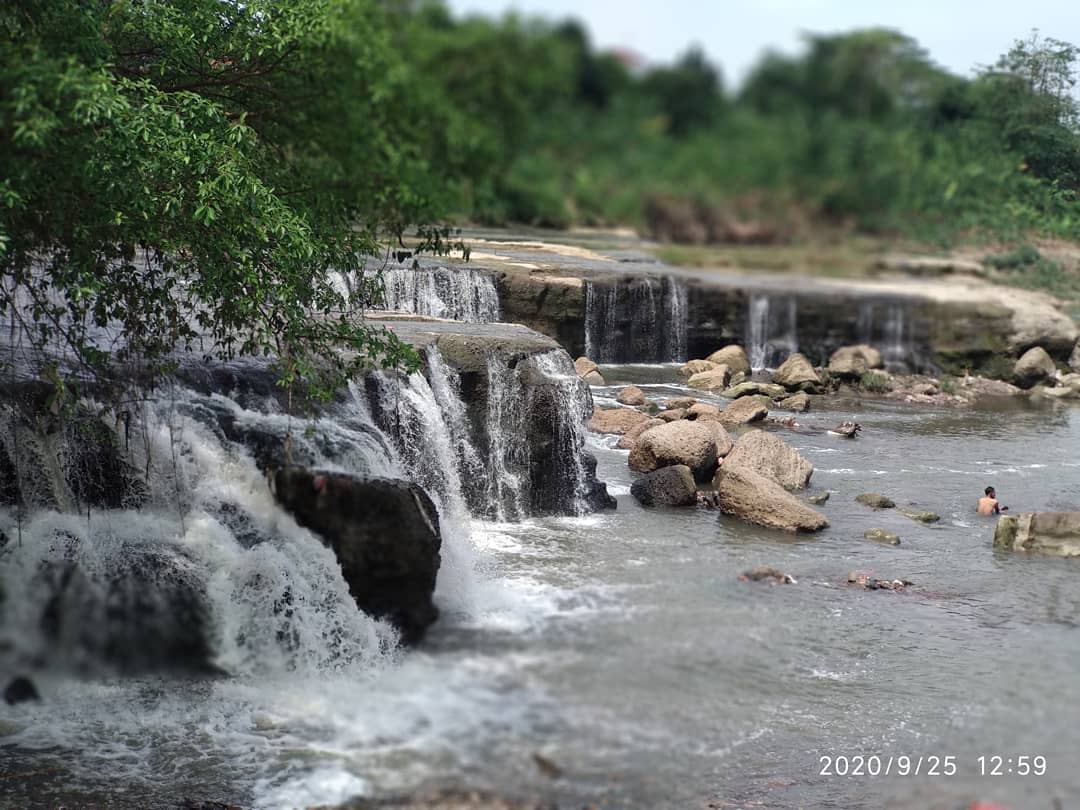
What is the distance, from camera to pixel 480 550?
1080 centimetres

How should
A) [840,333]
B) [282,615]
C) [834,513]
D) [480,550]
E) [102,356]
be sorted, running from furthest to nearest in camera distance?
[840,333] → [834,513] → [480,550] → [282,615] → [102,356]

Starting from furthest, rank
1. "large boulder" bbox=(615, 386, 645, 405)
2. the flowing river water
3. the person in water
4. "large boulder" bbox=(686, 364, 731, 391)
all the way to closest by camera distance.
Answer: "large boulder" bbox=(615, 386, 645, 405) → "large boulder" bbox=(686, 364, 731, 391) → the person in water → the flowing river water

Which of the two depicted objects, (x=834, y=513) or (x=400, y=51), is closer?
(x=834, y=513)

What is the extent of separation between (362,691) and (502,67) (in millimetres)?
24734

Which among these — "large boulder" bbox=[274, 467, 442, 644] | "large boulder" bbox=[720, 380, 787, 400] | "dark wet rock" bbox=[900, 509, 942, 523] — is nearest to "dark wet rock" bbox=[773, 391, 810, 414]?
"large boulder" bbox=[720, 380, 787, 400]

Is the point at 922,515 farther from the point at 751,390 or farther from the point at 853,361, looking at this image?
the point at 853,361

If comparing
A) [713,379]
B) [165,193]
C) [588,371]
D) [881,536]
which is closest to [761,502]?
[881,536]

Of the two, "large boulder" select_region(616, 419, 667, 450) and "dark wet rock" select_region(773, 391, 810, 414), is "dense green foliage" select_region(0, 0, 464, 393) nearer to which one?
"large boulder" select_region(616, 419, 667, 450)

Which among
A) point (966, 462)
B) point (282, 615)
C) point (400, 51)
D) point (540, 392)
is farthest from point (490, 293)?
point (400, 51)

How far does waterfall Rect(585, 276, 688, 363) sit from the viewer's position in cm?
1094

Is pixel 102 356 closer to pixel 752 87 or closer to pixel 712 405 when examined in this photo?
pixel 712 405

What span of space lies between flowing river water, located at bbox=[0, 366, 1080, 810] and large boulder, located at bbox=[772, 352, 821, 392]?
1.63 meters

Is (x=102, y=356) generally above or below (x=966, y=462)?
above

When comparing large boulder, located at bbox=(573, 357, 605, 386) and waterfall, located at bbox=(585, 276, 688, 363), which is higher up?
waterfall, located at bbox=(585, 276, 688, 363)
